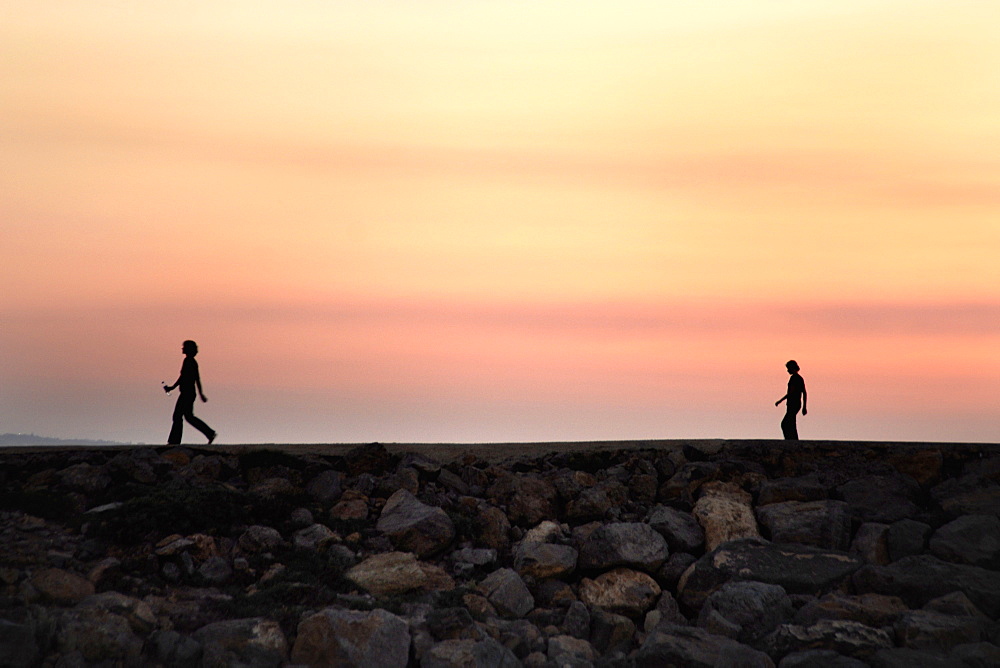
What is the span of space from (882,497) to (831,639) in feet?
12.3

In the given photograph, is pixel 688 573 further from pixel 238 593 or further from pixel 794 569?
pixel 238 593

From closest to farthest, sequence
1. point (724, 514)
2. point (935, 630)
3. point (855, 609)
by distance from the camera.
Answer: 1. point (935, 630)
2. point (855, 609)
3. point (724, 514)

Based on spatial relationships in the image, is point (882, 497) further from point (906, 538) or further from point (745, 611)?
point (745, 611)

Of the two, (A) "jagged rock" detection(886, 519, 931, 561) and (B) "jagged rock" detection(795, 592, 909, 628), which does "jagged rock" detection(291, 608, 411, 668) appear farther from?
(A) "jagged rock" detection(886, 519, 931, 561)

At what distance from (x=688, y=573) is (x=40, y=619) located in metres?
7.21

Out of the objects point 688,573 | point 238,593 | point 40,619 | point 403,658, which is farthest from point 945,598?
point 40,619

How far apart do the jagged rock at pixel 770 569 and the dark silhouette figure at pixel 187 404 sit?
26.0 feet

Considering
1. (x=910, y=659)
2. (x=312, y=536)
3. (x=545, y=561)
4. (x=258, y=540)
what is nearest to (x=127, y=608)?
(x=258, y=540)

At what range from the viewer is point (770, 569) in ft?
40.6

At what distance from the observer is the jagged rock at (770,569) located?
40.0 feet

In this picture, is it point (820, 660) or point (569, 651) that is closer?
point (820, 660)

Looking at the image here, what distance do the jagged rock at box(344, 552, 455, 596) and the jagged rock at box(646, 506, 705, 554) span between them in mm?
2836

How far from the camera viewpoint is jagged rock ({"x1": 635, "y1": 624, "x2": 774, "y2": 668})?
10492 mm

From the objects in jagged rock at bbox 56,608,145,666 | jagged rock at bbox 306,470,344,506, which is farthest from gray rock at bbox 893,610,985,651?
jagged rock at bbox 56,608,145,666
